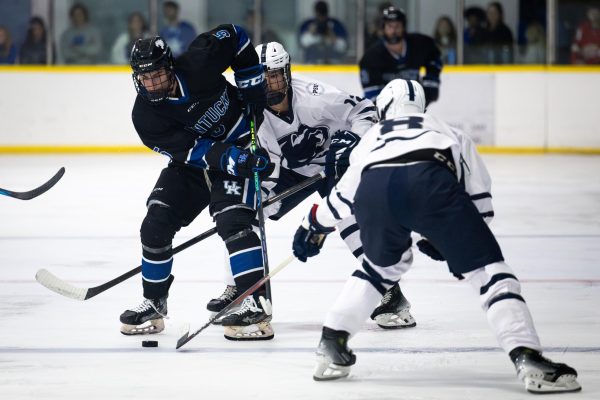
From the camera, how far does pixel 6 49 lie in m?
10.4

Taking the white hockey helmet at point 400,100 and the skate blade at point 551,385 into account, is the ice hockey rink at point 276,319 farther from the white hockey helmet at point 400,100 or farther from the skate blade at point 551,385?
the white hockey helmet at point 400,100

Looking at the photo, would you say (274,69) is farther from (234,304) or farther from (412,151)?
(412,151)

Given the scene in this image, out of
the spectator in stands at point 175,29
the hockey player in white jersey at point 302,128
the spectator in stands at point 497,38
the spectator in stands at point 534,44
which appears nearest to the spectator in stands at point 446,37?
the spectator in stands at point 497,38

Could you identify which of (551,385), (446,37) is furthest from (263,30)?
(551,385)

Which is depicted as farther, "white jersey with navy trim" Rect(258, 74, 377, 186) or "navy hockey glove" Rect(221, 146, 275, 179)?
"white jersey with navy trim" Rect(258, 74, 377, 186)

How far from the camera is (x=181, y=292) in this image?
15.6ft

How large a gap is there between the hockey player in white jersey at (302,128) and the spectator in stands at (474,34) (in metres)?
6.07

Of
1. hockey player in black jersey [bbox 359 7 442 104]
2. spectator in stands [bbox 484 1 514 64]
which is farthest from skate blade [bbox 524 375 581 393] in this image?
spectator in stands [bbox 484 1 514 64]

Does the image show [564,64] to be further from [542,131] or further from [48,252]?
[48,252]

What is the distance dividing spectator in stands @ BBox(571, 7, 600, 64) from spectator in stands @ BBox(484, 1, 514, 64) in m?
0.53

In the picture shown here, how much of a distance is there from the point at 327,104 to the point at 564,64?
622 centimetres

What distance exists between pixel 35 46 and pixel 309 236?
741 centimetres

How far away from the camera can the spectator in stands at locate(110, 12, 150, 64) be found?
10445 mm

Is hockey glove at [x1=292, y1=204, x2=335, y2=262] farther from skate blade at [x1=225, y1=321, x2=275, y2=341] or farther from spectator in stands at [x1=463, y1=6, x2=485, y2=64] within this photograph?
spectator in stands at [x1=463, y1=6, x2=485, y2=64]
